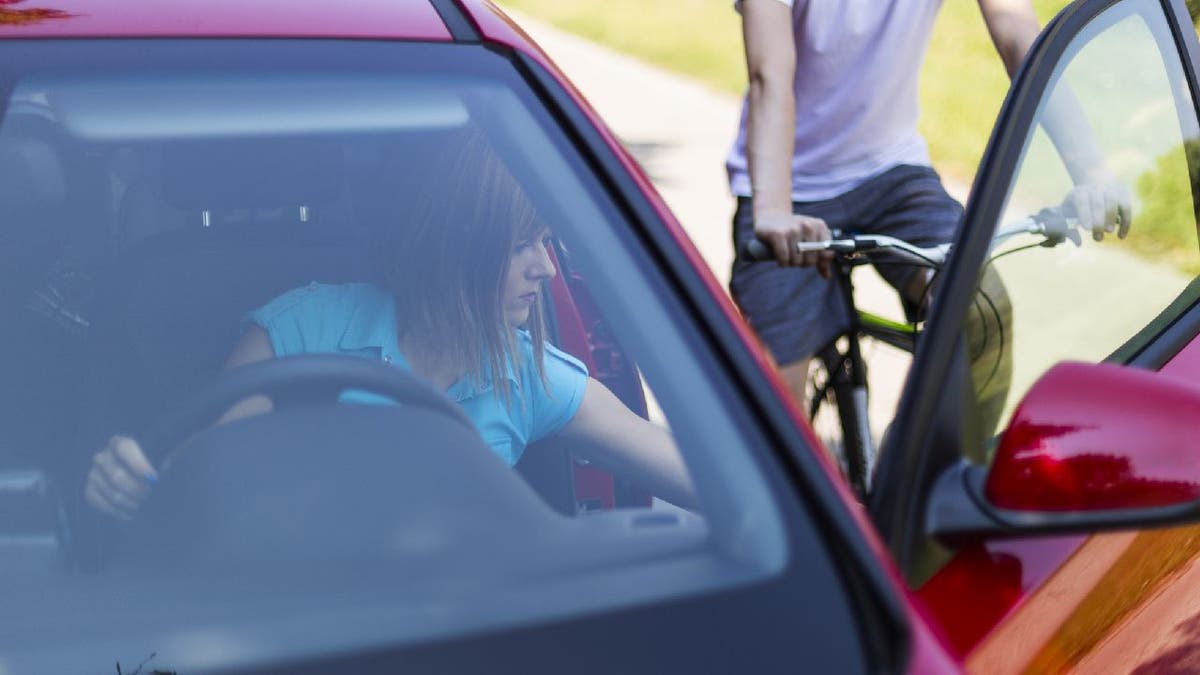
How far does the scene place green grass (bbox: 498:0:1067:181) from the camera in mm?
10727

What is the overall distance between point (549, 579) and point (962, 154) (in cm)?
886

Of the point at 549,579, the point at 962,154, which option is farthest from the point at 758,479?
the point at 962,154

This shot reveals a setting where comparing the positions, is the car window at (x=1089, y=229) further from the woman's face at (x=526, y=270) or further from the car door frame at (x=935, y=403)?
the woman's face at (x=526, y=270)

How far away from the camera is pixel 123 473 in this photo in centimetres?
170

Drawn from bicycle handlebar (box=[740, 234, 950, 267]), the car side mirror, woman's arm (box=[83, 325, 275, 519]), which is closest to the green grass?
bicycle handlebar (box=[740, 234, 950, 267])

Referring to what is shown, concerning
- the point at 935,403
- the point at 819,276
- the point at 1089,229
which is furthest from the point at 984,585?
the point at 819,276

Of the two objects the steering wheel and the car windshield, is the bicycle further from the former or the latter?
the steering wheel

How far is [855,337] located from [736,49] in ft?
37.4

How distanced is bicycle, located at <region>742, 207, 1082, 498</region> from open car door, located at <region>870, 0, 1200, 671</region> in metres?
0.47

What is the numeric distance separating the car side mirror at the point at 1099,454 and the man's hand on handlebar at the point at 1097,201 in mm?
660

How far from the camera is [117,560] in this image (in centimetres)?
161

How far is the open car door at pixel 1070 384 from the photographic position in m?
1.69

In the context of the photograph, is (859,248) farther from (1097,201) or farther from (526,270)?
(526,270)

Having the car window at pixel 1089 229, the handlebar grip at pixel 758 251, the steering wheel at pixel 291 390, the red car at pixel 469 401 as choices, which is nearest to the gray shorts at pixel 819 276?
the handlebar grip at pixel 758 251
